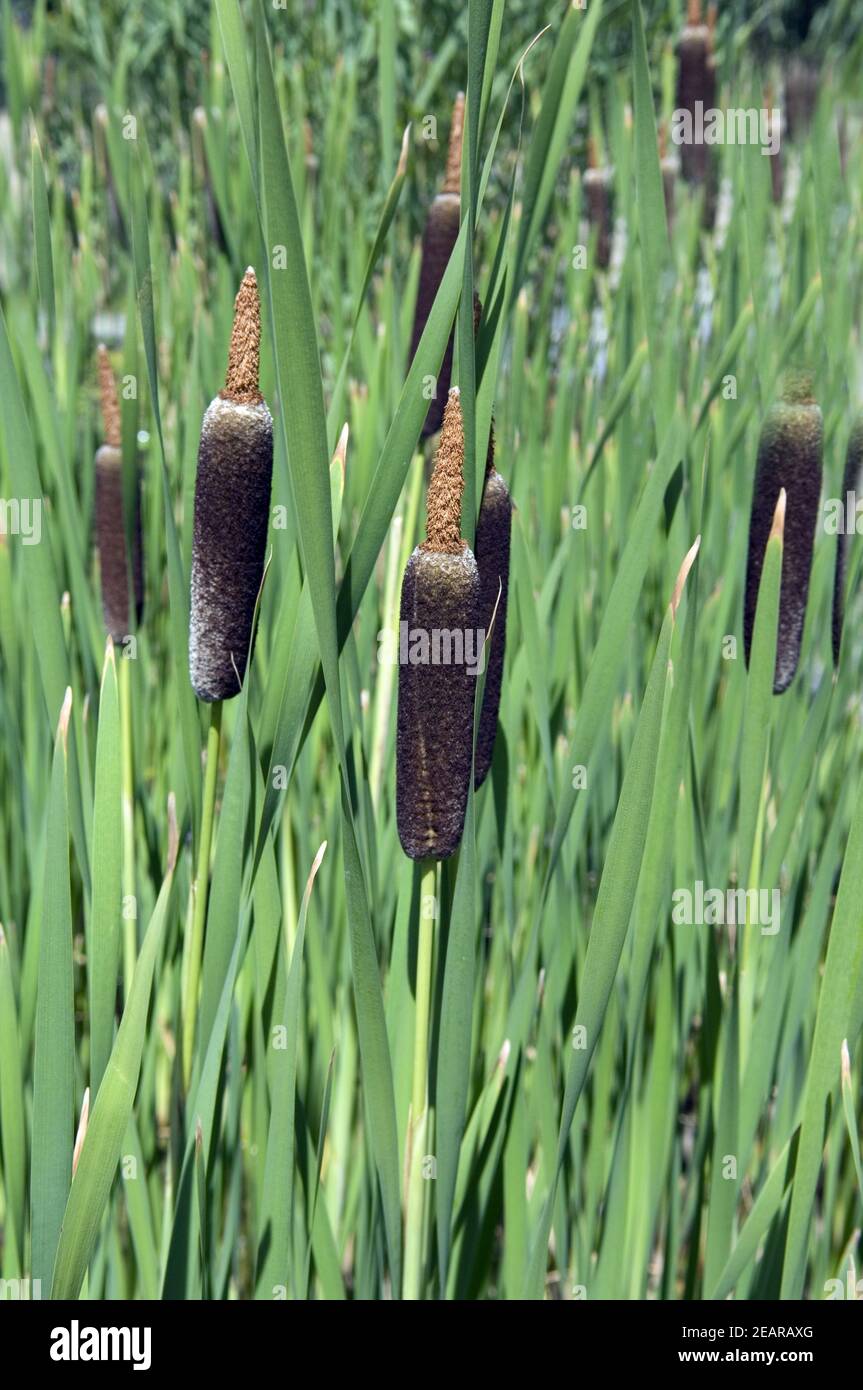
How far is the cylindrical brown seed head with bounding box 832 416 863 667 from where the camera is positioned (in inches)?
26.2

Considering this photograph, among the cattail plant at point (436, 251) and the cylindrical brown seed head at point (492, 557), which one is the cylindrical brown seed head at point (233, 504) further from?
the cattail plant at point (436, 251)

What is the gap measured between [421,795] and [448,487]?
13cm

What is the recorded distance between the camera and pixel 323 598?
0.42m

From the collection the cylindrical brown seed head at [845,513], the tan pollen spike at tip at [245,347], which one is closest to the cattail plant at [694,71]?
the cylindrical brown seed head at [845,513]

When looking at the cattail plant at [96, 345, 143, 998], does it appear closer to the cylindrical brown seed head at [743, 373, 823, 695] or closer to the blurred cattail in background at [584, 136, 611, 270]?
the cylindrical brown seed head at [743, 373, 823, 695]

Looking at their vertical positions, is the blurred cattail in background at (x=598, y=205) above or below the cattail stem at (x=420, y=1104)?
above

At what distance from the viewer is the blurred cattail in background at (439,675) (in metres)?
0.44

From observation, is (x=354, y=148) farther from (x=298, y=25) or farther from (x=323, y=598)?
(x=323, y=598)

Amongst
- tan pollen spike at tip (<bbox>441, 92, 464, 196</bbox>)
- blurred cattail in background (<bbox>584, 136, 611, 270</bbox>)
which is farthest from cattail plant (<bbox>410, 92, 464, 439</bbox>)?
blurred cattail in background (<bbox>584, 136, 611, 270</bbox>)

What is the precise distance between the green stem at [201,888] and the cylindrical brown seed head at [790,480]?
0.31 meters

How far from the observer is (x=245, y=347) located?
0.48m

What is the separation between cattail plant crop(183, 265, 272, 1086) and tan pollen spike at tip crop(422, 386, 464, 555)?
0.33ft
